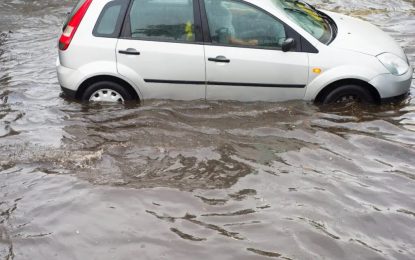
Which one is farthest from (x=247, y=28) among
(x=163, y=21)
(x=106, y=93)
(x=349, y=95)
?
(x=106, y=93)

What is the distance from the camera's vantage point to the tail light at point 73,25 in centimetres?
634

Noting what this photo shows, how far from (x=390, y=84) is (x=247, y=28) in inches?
76.4

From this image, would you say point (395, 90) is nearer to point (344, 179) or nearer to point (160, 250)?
point (344, 179)

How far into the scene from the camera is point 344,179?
4.81 meters

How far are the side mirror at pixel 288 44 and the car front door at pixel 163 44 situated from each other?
1.03 m

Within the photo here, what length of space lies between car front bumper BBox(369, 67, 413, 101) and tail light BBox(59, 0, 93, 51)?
12.4 feet

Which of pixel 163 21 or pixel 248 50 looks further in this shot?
pixel 163 21

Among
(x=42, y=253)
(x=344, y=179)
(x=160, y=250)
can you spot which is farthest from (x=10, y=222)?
(x=344, y=179)

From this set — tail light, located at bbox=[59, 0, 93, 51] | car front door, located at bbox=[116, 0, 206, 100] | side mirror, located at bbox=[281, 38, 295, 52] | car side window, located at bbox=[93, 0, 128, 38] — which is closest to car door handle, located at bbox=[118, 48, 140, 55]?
car front door, located at bbox=[116, 0, 206, 100]

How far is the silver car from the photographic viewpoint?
615cm

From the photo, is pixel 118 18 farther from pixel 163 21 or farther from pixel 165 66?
pixel 165 66

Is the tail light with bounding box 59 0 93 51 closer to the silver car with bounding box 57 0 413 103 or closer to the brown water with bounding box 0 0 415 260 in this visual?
the silver car with bounding box 57 0 413 103

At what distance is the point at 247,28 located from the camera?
20.4 ft

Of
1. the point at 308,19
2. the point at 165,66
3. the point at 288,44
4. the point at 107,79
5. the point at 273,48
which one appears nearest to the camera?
the point at 288,44
